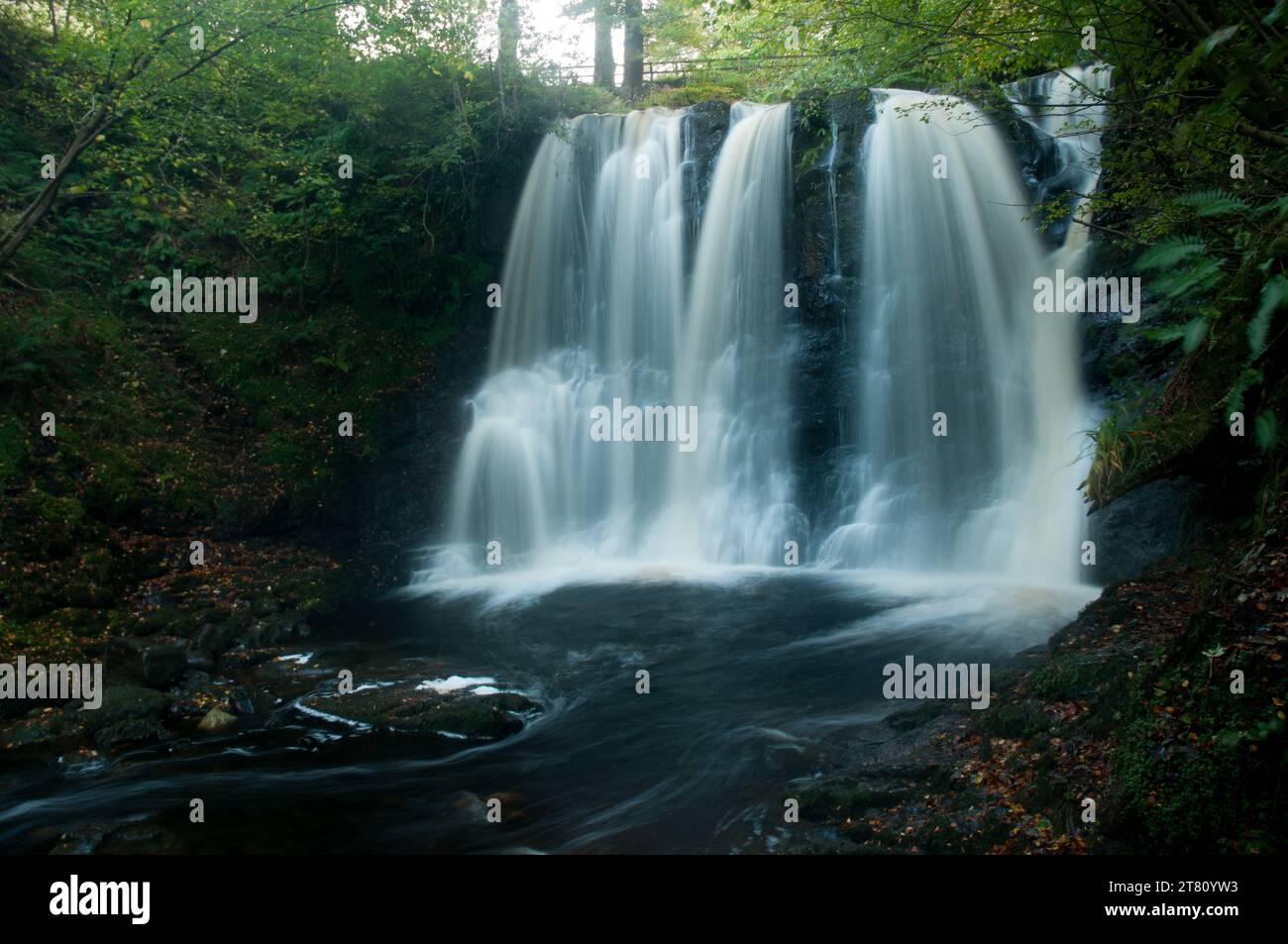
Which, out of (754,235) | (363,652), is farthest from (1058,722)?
(754,235)

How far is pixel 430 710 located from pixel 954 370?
10428 mm

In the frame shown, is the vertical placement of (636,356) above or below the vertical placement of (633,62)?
below

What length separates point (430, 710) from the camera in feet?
28.0

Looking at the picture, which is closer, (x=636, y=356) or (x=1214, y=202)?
(x=1214, y=202)

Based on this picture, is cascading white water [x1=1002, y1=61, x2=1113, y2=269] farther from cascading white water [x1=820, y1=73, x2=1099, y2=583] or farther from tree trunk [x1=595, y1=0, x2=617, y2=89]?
tree trunk [x1=595, y1=0, x2=617, y2=89]

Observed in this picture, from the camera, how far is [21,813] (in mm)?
6848

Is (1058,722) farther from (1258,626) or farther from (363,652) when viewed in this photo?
(363,652)

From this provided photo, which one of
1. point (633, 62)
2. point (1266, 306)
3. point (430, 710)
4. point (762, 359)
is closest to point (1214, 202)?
point (1266, 306)

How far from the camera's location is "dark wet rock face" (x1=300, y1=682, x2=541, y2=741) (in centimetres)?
823

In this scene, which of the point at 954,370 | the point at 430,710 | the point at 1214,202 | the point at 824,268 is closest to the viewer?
the point at 1214,202

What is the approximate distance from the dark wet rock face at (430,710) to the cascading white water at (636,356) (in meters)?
6.43

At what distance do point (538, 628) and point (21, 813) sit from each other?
Answer: 6.16m

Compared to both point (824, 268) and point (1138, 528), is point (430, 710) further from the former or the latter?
point (824, 268)

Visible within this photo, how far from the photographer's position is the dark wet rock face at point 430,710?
8234mm
